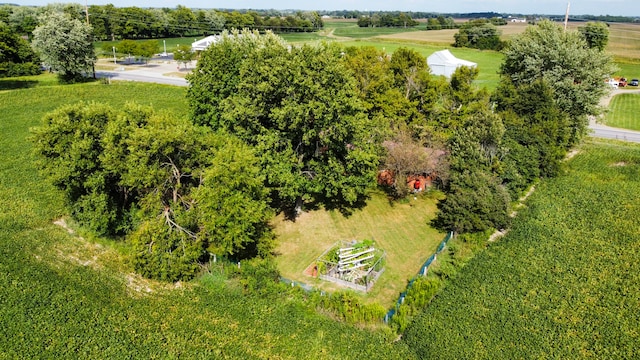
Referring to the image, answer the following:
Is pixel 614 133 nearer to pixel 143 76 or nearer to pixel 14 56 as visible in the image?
pixel 143 76

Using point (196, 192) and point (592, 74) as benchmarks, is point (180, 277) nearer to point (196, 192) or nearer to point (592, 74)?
point (196, 192)

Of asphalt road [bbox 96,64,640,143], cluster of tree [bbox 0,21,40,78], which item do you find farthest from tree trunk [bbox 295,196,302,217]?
cluster of tree [bbox 0,21,40,78]

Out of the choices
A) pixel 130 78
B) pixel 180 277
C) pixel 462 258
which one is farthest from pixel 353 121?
pixel 130 78

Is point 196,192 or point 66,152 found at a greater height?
point 66,152

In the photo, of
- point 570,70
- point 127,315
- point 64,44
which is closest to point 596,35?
point 570,70

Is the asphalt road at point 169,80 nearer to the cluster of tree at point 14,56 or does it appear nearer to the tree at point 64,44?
the tree at point 64,44

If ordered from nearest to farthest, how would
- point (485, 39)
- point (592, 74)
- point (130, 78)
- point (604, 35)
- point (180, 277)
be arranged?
1. point (180, 277)
2. point (592, 74)
3. point (130, 78)
4. point (604, 35)
5. point (485, 39)

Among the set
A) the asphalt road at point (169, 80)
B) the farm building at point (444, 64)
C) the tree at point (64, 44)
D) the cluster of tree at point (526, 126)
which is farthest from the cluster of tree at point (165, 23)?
the cluster of tree at point (526, 126)
